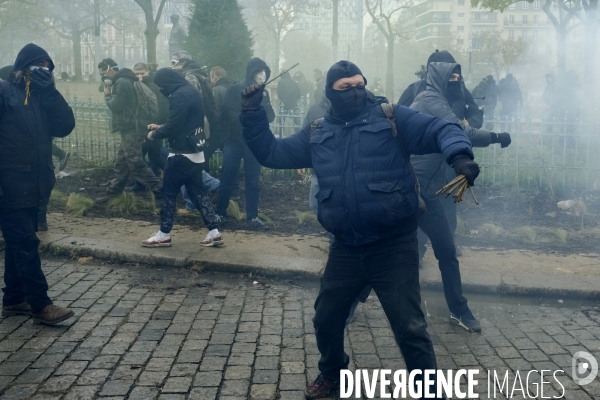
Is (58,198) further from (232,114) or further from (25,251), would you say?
(25,251)

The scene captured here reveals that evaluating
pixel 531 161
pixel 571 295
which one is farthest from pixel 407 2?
pixel 571 295

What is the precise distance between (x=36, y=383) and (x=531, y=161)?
319 inches

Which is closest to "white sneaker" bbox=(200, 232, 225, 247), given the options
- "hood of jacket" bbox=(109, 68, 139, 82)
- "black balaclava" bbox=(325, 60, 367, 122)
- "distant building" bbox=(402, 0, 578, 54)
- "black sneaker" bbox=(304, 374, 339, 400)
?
"black sneaker" bbox=(304, 374, 339, 400)

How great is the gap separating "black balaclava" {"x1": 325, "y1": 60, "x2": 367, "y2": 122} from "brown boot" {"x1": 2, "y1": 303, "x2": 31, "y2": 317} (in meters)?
2.90

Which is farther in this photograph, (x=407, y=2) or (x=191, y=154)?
(x=407, y=2)

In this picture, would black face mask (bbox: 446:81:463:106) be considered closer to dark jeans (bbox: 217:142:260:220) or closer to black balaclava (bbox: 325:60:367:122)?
black balaclava (bbox: 325:60:367:122)

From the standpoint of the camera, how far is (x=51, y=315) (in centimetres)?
486

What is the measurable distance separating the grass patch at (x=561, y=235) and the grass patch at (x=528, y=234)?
0.76 feet

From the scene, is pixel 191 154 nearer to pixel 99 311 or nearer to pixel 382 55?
pixel 99 311

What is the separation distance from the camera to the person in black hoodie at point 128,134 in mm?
9383

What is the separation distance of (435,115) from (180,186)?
2930 millimetres

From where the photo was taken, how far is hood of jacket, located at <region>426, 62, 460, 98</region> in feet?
17.3

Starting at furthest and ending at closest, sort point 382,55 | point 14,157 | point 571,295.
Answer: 1. point 382,55
2. point 571,295
3. point 14,157

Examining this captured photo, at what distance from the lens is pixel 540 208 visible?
30.2 ft
